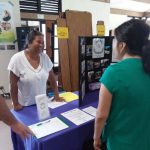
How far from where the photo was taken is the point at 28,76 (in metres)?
1.74

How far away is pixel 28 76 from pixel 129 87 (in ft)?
3.47

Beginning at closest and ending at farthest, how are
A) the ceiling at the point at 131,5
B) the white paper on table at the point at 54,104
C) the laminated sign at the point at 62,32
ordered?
the white paper on table at the point at 54,104
the laminated sign at the point at 62,32
the ceiling at the point at 131,5

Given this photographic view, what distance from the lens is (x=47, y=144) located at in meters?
1.20

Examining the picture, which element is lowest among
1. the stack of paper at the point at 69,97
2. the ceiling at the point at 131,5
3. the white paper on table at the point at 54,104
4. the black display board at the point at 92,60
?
the white paper on table at the point at 54,104

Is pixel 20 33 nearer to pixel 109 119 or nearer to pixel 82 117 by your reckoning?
pixel 82 117

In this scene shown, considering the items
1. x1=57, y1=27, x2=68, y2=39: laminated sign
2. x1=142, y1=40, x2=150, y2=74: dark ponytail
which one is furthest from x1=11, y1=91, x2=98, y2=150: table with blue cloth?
x1=57, y1=27, x2=68, y2=39: laminated sign

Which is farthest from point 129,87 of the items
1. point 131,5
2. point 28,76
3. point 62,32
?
point 131,5

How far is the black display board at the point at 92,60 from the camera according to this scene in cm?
159

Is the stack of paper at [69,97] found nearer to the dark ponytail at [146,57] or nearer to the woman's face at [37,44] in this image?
the woman's face at [37,44]

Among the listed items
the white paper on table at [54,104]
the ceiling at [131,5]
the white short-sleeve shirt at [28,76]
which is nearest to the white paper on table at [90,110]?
the white paper on table at [54,104]

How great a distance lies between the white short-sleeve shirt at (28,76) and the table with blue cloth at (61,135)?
147 millimetres

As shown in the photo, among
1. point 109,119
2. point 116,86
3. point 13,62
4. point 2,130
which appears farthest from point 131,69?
point 2,130

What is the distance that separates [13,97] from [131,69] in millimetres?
1147

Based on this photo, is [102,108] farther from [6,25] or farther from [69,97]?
[6,25]
